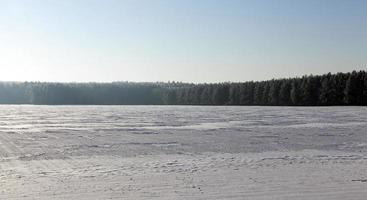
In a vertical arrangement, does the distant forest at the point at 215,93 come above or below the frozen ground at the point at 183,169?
above

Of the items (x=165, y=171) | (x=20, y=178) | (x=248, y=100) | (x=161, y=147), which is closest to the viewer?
(x=20, y=178)

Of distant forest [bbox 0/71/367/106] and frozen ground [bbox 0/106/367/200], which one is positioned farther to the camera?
distant forest [bbox 0/71/367/106]

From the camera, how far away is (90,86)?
522 feet

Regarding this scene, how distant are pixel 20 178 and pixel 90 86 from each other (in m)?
150

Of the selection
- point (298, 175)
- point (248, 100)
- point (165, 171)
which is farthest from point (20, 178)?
point (248, 100)

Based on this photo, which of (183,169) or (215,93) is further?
(215,93)

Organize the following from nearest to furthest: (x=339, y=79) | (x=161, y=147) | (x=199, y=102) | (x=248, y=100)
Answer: (x=161, y=147), (x=339, y=79), (x=248, y=100), (x=199, y=102)

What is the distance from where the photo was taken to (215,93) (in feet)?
404

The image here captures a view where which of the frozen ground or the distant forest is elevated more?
the distant forest

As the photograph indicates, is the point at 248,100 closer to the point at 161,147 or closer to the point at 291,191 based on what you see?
the point at 161,147

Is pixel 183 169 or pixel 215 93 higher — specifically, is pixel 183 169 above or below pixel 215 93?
below

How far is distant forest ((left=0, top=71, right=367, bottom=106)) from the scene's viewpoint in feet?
281

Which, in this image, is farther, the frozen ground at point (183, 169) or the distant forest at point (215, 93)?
the distant forest at point (215, 93)

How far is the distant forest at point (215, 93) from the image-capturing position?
85.7m
